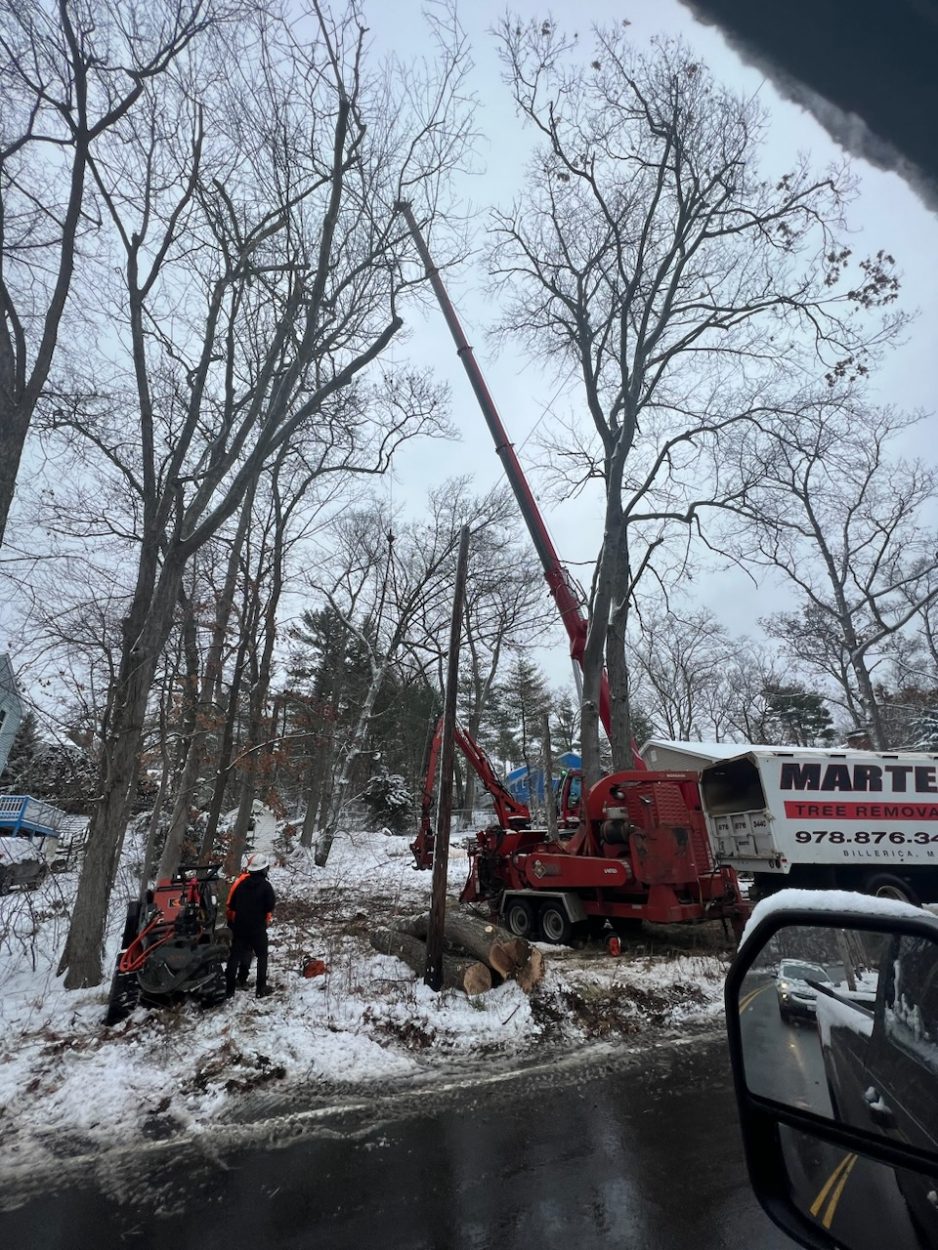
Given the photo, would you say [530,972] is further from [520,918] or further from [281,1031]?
[520,918]

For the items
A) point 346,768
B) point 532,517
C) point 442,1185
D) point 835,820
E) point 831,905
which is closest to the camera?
point 831,905

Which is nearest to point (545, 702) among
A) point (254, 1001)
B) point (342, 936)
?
point (342, 936)

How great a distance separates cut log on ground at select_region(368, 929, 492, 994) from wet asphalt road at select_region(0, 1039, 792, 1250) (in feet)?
7.48

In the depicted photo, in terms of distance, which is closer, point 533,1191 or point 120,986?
point 533,1191

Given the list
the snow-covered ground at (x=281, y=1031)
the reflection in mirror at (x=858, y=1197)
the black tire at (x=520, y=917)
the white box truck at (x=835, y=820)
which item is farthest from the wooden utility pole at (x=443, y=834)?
the white box truck at (x=835, y=820)

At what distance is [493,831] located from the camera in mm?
12945

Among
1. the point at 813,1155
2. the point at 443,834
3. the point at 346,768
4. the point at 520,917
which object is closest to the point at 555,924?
the point at 520,917

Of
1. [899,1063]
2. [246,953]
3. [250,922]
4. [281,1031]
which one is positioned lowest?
[281,1031]

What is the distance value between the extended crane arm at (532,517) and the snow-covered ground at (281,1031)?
6528 millimetres

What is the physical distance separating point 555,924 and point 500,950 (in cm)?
344

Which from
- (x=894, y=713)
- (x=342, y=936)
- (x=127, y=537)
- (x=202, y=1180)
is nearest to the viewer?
(x=202, y=1180)

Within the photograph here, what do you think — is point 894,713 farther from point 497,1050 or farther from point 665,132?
point 497,1050

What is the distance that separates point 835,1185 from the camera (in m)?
1.52

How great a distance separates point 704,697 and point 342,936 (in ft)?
140
